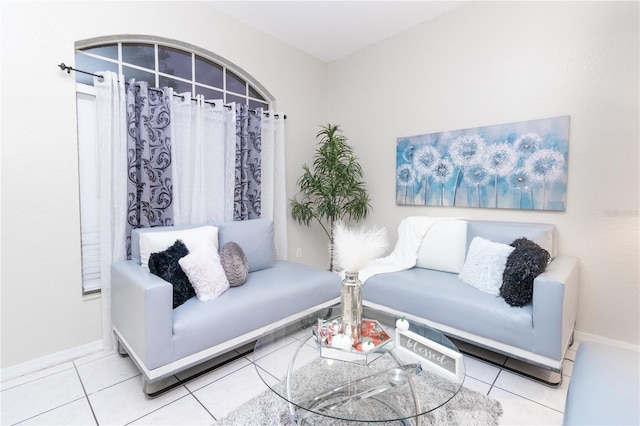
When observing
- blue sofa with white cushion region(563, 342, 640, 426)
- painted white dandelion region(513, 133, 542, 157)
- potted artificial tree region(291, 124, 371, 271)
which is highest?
painted white dandelion region(513, 133, 542, 157)

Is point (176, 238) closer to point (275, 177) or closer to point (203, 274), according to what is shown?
point (203, 274)

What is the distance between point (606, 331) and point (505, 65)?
2257mm

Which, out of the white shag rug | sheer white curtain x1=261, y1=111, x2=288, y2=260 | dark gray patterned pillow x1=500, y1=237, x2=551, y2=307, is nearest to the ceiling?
sheer white curtain x1=261, y1=111, x2=288, y2=260

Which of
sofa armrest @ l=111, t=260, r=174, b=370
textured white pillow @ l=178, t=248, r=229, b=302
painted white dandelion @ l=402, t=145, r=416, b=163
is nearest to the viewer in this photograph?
sofa armrest @ l=111, t=260, r=174, b=370

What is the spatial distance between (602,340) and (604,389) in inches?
69.0

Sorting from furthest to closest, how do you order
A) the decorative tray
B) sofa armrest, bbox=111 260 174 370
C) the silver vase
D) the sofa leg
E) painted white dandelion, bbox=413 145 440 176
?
painted white dandelion, bbox=413 145 440 176, the sofa leg, sofa armrest, bbox=111 260 174 370, the silver vase, the decorative tray

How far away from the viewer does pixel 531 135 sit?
259 centimetres

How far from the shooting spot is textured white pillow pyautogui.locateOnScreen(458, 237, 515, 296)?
2.15 metres

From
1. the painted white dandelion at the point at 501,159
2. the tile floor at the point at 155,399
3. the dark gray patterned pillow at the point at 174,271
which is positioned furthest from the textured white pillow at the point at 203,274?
the painted white dandelion at the point at 501,159

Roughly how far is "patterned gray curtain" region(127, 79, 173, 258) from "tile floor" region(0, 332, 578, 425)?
A: 87cm

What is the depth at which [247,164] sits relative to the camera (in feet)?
10.3

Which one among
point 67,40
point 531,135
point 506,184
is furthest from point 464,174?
point 67,40

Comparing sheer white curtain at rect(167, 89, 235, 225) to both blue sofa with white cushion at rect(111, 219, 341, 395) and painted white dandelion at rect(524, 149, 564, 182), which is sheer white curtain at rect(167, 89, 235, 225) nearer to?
blue sofa with white cushion at rect(111, 219, 341, 395)

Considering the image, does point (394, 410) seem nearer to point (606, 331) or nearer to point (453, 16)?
point (606, 331)
